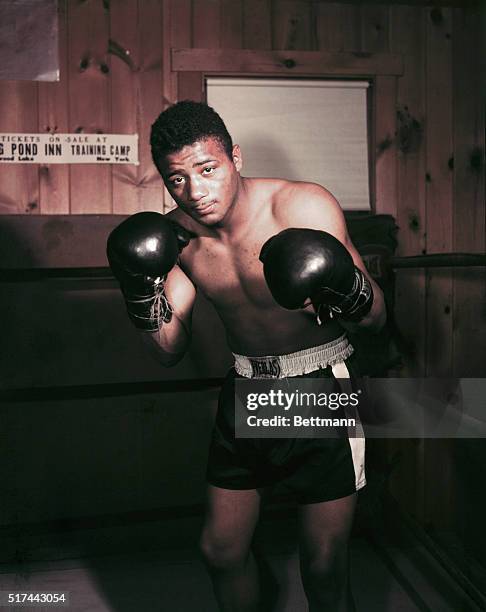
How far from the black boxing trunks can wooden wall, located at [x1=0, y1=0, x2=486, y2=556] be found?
97cm

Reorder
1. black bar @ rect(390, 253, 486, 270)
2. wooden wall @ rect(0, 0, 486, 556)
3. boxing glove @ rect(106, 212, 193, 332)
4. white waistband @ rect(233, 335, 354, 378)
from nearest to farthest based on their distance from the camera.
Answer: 1. boxing glove @ rect(106, 212, 193, 332)
2. white waistband @ rect(233, 335, 354, 378)
3. black bar @ rect(390, 253, 486, 270)
4. wooden wall @ rect(0, 0, 486, 556)

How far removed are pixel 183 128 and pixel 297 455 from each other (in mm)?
652

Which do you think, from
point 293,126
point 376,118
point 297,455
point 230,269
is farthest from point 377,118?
point 297,455

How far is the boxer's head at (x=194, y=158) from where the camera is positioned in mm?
1236

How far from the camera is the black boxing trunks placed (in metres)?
1.26

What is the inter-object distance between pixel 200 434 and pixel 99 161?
91 centimetres

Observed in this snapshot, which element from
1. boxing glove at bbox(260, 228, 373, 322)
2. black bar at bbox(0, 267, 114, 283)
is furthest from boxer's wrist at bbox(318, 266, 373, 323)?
black bar at bbox(0, 267, 114, 283)

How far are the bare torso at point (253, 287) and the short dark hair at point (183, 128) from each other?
148 millimetres

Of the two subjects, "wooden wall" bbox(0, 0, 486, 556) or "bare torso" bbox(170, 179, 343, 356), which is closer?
"bare torso" bbox(170, 179, 343, 356)

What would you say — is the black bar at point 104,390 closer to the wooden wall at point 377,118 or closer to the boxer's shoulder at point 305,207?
the wooden wall at point 377,118

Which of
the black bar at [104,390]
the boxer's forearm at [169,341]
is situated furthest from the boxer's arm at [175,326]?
the black bar at [104,390]

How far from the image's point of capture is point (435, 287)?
2387 mm

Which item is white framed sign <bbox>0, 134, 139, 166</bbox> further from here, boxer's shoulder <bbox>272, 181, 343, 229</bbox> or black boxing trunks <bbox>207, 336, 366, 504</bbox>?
black boxing trunks <bbox>207, 336, 366, 504</bbox>

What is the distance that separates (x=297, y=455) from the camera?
50.5 inches
